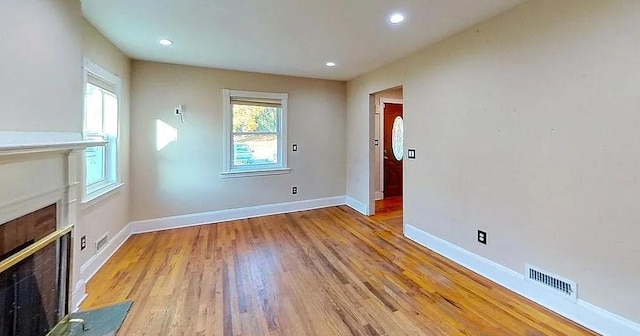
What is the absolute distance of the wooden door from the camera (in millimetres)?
6117

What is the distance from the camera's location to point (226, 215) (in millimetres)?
4566

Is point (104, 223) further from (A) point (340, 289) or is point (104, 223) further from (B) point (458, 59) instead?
(B) point (458, 59)

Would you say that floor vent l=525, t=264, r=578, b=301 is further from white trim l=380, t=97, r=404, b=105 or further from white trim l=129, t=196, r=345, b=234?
white trim l=380, t=97, r=404, b=105

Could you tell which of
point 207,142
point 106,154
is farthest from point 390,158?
point 106,154

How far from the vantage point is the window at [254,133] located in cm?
451

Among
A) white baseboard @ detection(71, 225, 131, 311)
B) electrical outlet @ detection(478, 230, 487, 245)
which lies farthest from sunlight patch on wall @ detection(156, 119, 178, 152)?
electrical outlet @ detection(478, 230, 487, 245)

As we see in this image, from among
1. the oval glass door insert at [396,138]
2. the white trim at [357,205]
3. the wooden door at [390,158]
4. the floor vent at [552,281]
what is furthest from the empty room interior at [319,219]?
the oval glass door insert at [396,138]

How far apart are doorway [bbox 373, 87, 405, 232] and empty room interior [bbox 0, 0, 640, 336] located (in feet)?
4.91

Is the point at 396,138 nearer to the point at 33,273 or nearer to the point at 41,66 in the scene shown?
the point at 41,66

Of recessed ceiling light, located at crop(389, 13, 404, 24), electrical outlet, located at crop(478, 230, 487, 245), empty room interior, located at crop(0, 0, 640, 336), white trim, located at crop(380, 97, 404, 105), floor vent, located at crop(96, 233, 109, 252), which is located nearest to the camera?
empty room interior, located at crop(0, 0, 640, 336)

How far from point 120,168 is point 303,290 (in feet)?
9.24

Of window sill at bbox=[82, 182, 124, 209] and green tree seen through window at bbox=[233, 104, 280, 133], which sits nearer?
window sill at bbox=[82, 182, 124, 209]

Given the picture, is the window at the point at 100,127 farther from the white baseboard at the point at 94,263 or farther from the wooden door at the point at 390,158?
the wooden door at the point at 390,158

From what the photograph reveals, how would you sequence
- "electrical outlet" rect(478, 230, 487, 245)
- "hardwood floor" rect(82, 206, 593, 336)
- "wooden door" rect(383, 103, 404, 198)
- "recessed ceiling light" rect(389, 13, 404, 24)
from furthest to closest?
1. "wooden door" rect(383, 103, 404, 198)
2. "electrical outlet" rect(478, 230, 487, 245)
3. "recessed ceiling light" rect(389, 13, 404, 24)
4. "hardwood floor" rect(82, 206, 593, 336)
